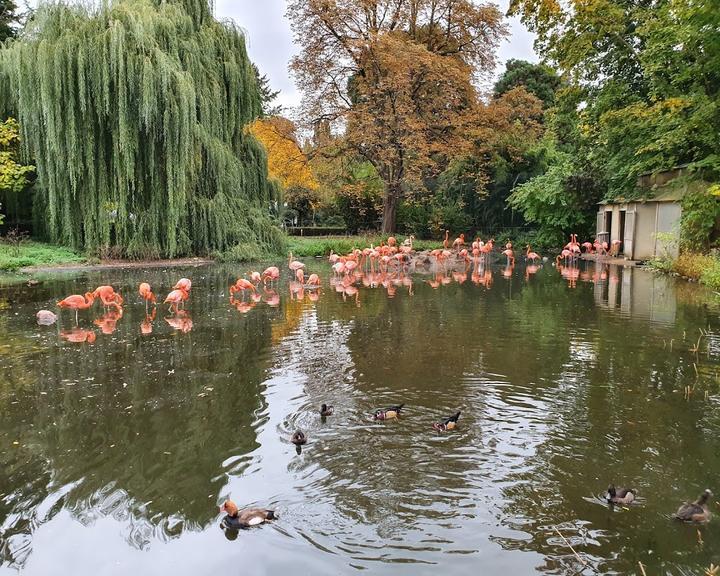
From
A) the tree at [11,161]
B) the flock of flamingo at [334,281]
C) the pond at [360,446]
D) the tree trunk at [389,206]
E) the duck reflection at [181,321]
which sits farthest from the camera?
the tree trunk at [389,206]

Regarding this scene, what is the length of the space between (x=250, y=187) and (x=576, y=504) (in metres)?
20.5

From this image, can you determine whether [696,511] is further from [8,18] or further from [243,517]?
[8,18]

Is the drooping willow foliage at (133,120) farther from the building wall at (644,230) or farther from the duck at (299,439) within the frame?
the duck at (299,439)

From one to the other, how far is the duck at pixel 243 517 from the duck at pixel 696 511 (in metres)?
2.58

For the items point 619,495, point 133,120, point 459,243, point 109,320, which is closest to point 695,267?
point 459,243

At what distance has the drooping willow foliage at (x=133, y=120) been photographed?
17.1 m

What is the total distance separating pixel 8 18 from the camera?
24688mm

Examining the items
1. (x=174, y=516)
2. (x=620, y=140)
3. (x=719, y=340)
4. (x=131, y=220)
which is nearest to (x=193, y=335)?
(x=174, y=516)

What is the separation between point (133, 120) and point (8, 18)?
12.0m

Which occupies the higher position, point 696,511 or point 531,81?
point 531,81

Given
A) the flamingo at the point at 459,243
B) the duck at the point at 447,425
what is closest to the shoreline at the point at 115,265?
the flamingo at the point at 459,243

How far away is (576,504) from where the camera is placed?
4020mm

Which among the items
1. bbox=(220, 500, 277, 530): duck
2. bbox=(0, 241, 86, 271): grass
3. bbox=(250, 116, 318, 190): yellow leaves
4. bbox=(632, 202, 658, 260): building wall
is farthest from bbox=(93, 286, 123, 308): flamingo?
bbox=(250, 116, 318, 190): yellow leaves

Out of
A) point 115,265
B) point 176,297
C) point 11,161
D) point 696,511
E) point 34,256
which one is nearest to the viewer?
point 696,511
